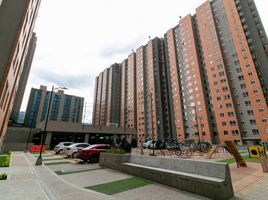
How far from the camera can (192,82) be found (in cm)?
6456

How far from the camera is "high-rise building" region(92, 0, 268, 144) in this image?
4806 centimetres

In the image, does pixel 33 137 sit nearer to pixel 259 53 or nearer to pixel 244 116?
pixel 244 116

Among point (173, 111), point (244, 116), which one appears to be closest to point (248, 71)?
point (244, 116)

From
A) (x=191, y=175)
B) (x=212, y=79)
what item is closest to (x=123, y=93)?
(x=212, y=79)

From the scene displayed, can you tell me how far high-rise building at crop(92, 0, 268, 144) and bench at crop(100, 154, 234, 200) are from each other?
32.5m

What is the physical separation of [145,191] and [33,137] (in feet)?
159

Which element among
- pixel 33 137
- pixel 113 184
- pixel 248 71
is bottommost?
pixel 113 184

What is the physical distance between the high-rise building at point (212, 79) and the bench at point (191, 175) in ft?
107

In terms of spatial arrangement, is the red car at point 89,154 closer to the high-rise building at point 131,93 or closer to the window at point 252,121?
the window at point 252,121

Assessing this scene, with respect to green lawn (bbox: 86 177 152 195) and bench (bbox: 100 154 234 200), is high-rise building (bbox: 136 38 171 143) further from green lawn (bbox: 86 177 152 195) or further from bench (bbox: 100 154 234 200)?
green lawn (bbox: 86 177 152 195)

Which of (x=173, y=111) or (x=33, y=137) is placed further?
(x=173, y=111)

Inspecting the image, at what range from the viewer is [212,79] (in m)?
57.1

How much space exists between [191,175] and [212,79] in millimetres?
60902

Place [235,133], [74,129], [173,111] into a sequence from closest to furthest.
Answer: [74,129], [235,133], [173,111]
